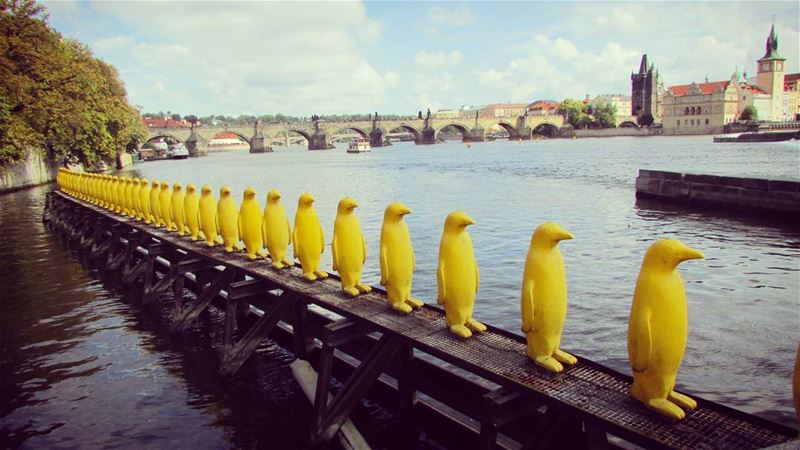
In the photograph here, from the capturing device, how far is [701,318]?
380 inches

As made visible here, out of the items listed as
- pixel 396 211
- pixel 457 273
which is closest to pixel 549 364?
pixel 457 273

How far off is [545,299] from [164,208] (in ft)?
30.2

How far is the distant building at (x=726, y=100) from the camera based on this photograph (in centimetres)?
10612

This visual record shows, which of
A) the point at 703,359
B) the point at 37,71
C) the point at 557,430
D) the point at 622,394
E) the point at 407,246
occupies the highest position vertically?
the point at 37,71

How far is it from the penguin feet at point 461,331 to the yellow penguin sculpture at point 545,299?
0.74 metres

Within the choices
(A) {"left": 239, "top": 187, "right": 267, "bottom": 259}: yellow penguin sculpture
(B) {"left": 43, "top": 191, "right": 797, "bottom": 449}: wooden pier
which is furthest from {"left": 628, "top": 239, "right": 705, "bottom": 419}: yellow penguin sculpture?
(A) {"left": 239, "top": 187, "right": 267, "bottom": 259}: yellow penguin sculpture

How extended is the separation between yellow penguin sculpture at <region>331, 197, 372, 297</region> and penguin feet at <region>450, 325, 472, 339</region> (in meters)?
1.62

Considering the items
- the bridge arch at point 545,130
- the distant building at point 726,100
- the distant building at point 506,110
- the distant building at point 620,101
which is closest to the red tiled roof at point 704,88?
the distant building at point 726,100

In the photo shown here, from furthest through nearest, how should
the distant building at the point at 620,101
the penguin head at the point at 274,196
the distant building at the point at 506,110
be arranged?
the distant building at the point at 506,110, the distant building at the point at 620,101, the penguin head at the point at 274,196

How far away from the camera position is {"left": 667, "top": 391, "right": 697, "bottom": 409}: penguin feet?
3.56 metres

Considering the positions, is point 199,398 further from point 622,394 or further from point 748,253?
point 748,253

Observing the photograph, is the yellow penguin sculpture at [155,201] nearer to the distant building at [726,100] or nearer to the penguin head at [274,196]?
the penguin head at [274,196]

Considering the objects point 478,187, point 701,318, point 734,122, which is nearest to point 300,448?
point 701,318

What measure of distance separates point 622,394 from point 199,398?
209 inches
